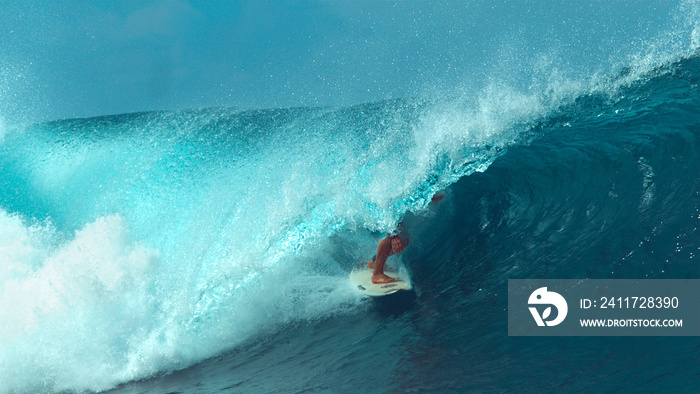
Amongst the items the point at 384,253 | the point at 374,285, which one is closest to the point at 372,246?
the point at 384,253

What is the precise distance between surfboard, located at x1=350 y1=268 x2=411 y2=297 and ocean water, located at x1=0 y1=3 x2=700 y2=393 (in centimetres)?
15

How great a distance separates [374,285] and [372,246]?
0.99m

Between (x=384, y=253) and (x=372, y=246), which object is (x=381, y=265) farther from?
(x=372, y=246)

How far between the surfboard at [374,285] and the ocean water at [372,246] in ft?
0.49

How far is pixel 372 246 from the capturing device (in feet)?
22.3

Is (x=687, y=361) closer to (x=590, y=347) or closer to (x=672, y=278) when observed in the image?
(x=590, y=347)

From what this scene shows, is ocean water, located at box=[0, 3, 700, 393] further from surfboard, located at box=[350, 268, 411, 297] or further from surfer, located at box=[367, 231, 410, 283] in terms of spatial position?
surfer, located at box=[367, 231, 410, 283]

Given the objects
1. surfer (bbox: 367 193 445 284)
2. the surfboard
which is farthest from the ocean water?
surfer (bbox: 367 193 445 284)

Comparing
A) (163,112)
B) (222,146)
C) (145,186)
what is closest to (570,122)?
(222,146)

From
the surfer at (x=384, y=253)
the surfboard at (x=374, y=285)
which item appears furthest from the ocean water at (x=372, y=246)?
the surfer at (x=384, y=253)

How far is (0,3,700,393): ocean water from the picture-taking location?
14.5 feet

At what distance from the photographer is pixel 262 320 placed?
5.69 m

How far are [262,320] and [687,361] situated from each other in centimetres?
422

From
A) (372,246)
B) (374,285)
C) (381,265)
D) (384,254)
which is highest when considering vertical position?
(372,246)
